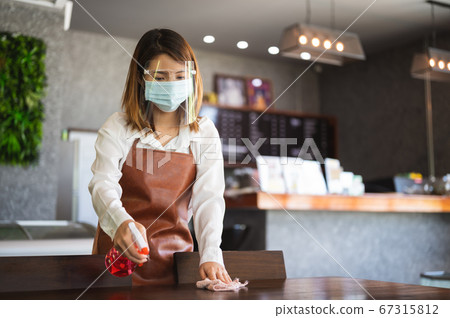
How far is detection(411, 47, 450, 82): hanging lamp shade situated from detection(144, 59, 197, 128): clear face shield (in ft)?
8.92

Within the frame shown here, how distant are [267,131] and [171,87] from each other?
11.8 ft

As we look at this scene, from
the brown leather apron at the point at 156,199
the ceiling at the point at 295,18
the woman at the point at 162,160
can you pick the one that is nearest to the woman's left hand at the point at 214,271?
the woman at the point at 162,160

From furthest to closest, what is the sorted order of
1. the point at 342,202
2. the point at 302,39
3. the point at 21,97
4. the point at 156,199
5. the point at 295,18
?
the point at 295,18 < the point at 302,39 < the point at 21,97 < the point at 342,202 < the point at 156,199

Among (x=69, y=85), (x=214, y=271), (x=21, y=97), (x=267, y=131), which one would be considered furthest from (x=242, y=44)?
(x=214, y=271)

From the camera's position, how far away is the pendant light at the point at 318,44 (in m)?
2.93

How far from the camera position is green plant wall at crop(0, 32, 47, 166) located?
274 centimetres

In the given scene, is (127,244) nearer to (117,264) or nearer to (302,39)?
(117,264)

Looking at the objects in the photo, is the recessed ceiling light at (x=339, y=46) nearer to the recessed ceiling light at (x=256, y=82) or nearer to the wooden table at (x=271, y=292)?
the recessed ceiling light at (x=256, y=82)

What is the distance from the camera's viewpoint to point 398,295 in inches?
33.0

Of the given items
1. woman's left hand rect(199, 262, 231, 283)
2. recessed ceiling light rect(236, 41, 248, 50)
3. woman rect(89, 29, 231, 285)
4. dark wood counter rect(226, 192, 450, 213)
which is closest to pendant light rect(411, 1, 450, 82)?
dark wood counter rect(226, 192, 450, 213)

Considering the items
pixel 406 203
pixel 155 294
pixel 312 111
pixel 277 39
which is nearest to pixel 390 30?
pixel 277 39

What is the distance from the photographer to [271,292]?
85 cm

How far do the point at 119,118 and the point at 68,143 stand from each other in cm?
226

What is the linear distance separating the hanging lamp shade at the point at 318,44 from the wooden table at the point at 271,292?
213 cm
